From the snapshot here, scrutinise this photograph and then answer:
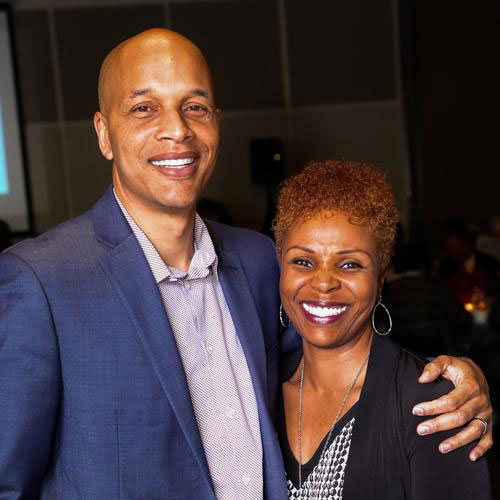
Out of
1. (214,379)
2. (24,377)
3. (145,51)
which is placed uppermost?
(145,51)

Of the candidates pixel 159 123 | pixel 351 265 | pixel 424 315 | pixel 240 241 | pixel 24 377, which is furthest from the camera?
pixel 424 315

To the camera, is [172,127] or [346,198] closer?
[172,127]

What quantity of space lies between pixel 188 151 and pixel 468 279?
3.80m

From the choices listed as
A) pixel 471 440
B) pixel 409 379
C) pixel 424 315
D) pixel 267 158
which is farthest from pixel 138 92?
pixel 267 158

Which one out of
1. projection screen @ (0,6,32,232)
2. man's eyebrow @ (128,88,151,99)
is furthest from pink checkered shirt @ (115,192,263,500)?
projection screen @ (0,6,32,232)

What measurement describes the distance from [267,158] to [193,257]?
5.63m

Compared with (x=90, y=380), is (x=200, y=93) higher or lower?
higher

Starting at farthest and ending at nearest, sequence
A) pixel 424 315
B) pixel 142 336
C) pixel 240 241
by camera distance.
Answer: pixel 424 315 < pixel 240 241 < pixel 142 336

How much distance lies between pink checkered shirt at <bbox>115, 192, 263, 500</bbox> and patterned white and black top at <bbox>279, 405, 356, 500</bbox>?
0.13 meters

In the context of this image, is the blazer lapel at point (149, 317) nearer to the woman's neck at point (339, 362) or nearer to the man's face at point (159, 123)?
the man's face at point (159, 123)

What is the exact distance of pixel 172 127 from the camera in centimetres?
170

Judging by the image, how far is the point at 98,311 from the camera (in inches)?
62.6

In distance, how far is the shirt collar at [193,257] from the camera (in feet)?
5.66

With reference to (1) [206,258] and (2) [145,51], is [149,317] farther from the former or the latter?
(2) [145,51]
